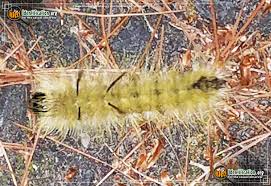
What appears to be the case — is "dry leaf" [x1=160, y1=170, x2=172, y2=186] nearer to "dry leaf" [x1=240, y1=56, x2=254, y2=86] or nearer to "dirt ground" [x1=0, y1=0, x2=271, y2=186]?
"dirt ground" [x1=0, y1=0, x2=271, y2=186]

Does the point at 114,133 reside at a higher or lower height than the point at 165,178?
higher

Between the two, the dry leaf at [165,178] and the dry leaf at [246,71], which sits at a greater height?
the dry leaf at [246,71]

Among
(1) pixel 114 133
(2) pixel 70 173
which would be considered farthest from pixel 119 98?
(2) pixel 70 173

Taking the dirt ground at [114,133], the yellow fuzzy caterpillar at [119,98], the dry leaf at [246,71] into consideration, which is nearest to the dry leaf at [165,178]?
the dirt ground at [114,133]


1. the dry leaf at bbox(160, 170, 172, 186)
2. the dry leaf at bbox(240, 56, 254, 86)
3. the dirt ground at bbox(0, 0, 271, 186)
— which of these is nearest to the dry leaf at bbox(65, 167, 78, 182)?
the dirt ground at bbox(0, 0, 271, 186)

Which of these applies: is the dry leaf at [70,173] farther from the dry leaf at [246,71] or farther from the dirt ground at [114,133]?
the dry leaf at [246,71]

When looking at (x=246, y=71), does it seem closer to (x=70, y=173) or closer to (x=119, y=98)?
(x=119, y=98)

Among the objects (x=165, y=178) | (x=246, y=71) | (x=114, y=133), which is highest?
(x=246, y=71)

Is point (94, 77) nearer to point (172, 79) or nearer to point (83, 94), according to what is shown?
point (83, 94)

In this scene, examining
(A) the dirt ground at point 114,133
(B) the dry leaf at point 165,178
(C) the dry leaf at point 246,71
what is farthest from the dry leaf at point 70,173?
(C) the dry leaf at point 246,71
